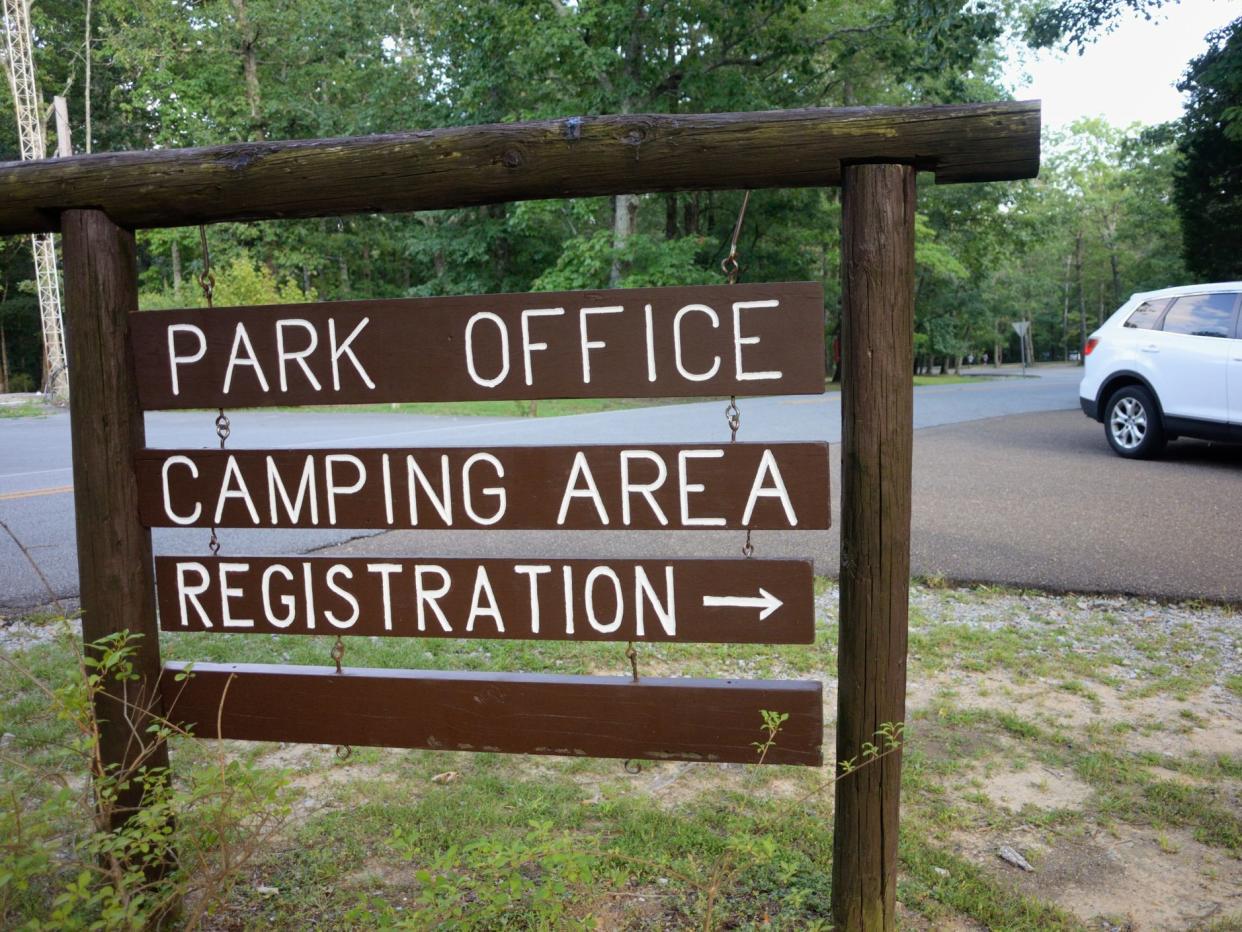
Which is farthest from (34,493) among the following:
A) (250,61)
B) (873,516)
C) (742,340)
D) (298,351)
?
(250,61)

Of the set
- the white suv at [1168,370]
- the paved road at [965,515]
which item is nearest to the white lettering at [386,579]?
the paved road at [965,515]

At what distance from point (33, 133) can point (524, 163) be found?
960 inches

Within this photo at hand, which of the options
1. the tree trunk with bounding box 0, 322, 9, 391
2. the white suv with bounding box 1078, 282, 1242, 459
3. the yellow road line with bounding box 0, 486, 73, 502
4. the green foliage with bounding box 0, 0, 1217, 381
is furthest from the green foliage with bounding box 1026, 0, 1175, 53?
the tree trunk with bounding box 0, 322, 9, 391

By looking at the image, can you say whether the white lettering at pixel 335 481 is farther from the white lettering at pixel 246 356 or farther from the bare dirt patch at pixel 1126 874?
the bare dirt patch at pixel 1126 874

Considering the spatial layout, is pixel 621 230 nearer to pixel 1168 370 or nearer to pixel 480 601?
pixel 1168 370

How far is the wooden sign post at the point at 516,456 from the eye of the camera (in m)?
2.32

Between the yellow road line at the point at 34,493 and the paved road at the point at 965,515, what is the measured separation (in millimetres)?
19

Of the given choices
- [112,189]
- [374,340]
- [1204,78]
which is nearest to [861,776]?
[374,340]

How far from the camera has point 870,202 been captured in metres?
2.28

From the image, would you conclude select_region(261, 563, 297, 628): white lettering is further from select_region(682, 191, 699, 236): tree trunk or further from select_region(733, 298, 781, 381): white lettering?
select_region(682, 191, 699, 236): tree trunk

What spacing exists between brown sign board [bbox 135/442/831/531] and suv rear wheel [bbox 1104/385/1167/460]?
9.63 metres

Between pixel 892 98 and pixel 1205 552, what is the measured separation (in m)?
28.6

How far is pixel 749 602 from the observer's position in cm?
245

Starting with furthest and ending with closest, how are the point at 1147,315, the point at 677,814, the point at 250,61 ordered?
the point at 250,61 < the point at 1147,315 < the point at 677,814
